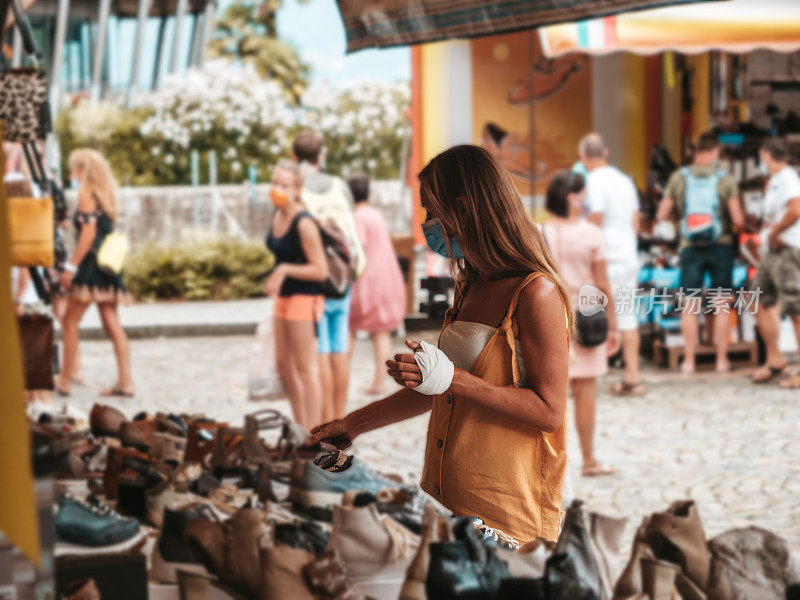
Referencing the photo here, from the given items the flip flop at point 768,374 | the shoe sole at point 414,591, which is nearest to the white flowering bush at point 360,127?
the flip flop at point 768,374

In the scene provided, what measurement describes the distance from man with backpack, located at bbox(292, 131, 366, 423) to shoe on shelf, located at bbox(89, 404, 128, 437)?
1.51m

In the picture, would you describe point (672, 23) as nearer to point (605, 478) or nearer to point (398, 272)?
point (398, 272)

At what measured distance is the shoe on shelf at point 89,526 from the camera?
336cm

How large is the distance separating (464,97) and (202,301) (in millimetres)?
5936

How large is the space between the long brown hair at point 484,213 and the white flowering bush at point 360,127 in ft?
68.6

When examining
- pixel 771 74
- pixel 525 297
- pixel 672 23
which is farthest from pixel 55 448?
pixel 771 74

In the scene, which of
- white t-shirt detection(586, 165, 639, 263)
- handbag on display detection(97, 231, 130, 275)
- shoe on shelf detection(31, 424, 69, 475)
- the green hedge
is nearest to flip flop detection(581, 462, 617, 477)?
white t-shirt detection(586, 165, 639, 263)

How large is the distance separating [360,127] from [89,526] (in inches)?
813

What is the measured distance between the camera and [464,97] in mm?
10938

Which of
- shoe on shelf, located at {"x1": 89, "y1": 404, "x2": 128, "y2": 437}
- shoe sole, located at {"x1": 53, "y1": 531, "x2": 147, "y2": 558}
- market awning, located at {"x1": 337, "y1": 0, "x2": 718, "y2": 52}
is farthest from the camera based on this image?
shoe on shelf, located at {"x1": 89, "y1": 404, "x2": 128, "y2": 437}

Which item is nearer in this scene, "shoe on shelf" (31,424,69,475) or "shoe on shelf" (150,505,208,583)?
"shoe on shelf" (31,424,69,475)

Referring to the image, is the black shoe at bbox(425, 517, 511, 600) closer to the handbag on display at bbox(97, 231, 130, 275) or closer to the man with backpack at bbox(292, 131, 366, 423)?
the man with backpack at bbox(292, 131, 366, 423)

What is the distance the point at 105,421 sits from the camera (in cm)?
497

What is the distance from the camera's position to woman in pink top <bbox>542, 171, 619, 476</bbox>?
18.0 ft
